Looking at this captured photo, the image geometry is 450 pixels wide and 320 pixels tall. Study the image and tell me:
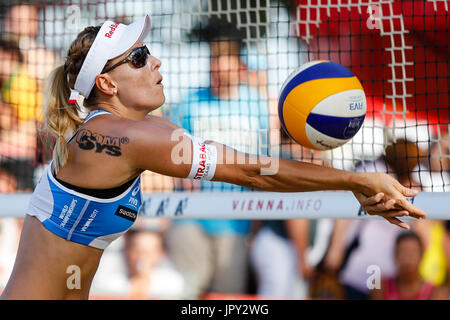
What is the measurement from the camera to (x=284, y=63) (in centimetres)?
728

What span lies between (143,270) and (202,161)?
3.97m

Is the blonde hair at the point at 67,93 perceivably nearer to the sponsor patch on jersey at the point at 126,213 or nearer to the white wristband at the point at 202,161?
the sponsor patch on jersey at the point at 126,213

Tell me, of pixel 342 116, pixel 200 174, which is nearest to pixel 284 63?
pixel 342 116

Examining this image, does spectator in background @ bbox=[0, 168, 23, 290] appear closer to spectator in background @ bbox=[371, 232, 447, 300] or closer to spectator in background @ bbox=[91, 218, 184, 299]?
spectator in background @ bbox=[91, 218, 184, 299]

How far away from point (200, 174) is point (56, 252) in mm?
848

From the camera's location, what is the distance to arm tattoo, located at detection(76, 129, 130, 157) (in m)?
2.92

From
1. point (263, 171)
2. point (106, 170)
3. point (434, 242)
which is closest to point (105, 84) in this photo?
point (106, 170)

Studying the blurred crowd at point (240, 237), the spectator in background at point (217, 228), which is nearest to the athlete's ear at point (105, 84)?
the blurred crowd at point (240, 237)

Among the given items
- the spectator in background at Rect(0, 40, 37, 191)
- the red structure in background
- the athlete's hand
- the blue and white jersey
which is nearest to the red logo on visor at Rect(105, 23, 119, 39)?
the blue and white jersey

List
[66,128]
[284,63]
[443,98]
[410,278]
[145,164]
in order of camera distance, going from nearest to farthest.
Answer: [145,164], [66,128], [410,278], [443,98], [284,63]

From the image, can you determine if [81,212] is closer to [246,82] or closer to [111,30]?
[111,30]

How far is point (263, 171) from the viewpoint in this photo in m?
2.96

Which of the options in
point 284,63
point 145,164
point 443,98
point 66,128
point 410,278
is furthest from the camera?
point 284,63

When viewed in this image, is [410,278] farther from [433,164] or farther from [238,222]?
[238,222]
